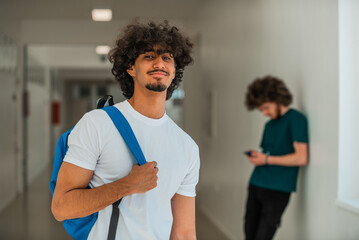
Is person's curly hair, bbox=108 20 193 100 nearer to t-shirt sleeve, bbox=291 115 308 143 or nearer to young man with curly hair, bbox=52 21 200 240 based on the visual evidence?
young man with curly hair, bbox=52 21 200 240

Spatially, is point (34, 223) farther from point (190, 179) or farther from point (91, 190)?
point (91, 190)

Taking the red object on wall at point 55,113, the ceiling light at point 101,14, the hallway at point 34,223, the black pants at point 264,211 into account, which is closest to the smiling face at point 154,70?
the black pants at point 264,211

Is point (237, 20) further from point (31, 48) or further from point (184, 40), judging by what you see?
point (31, 48)

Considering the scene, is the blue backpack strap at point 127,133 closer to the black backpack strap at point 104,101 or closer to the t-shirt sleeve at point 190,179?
the black backpack strap at point 104,101

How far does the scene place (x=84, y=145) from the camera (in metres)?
Answer: 1.47

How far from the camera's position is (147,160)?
160 cm

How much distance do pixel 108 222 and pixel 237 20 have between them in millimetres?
4159

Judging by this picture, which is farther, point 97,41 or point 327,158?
point 97,41

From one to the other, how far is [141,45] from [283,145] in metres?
2.09

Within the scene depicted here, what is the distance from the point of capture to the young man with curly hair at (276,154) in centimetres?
331

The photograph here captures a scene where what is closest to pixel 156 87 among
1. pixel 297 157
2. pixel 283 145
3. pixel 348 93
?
pixel 348 93

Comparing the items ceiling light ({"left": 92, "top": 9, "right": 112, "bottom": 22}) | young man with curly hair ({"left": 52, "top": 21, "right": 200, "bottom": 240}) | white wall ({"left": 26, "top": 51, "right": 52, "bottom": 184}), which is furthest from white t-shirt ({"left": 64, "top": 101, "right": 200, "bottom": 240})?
white wall ({"left": 26, "top": 51, "right": 52, "bottom": 184})

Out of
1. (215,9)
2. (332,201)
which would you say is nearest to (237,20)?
(215,9)

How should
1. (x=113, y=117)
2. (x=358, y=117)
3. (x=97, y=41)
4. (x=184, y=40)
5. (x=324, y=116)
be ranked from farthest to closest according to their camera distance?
(x=97, y=41) → (x=324, y=116) → (x=358, y=117) → (x=184, y=40) → (x=113, y=117)
